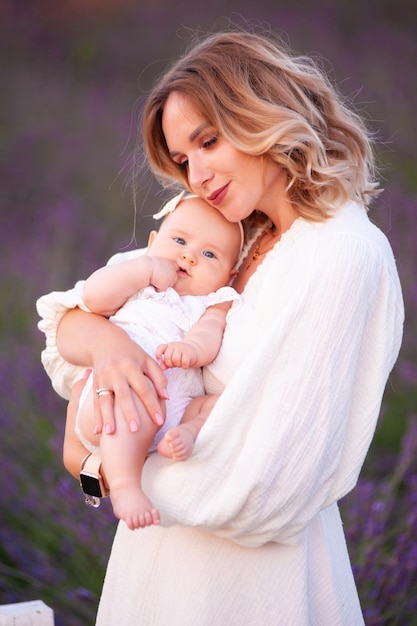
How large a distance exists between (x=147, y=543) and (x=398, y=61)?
291 centimetres

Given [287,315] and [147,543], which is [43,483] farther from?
[287,315]

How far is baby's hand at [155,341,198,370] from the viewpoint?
2088mm

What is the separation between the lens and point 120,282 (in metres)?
2.29

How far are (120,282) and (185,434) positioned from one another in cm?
47

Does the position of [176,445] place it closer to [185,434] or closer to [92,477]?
[185,434]

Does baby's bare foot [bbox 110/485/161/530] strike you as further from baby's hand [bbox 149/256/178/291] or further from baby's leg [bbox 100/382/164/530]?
baby's hand [bbox 149/256/178/291]

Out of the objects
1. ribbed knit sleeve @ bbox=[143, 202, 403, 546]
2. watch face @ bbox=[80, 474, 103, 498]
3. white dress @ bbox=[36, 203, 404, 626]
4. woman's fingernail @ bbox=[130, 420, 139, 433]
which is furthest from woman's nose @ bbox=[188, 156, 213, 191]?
watch face @ bbox=[80, 474, 103, 498]

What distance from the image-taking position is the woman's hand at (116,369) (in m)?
2.07

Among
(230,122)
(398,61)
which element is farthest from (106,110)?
(230,122)

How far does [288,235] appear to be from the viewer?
7.61 ft

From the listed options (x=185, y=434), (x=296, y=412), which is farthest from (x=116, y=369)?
(x=296, y=412)

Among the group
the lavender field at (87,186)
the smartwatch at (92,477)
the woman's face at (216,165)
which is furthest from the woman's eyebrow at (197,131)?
the lavender field at (87,186)

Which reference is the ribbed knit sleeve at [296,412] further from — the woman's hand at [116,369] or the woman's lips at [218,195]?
the woman's lips at [218,195]

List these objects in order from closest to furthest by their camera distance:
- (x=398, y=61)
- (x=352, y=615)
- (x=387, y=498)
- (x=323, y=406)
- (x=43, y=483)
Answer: (x=323, y=406) < (x=352, y=615) < (x=387, y=498) < (x=43, y=483) < (x=398, y=61)
